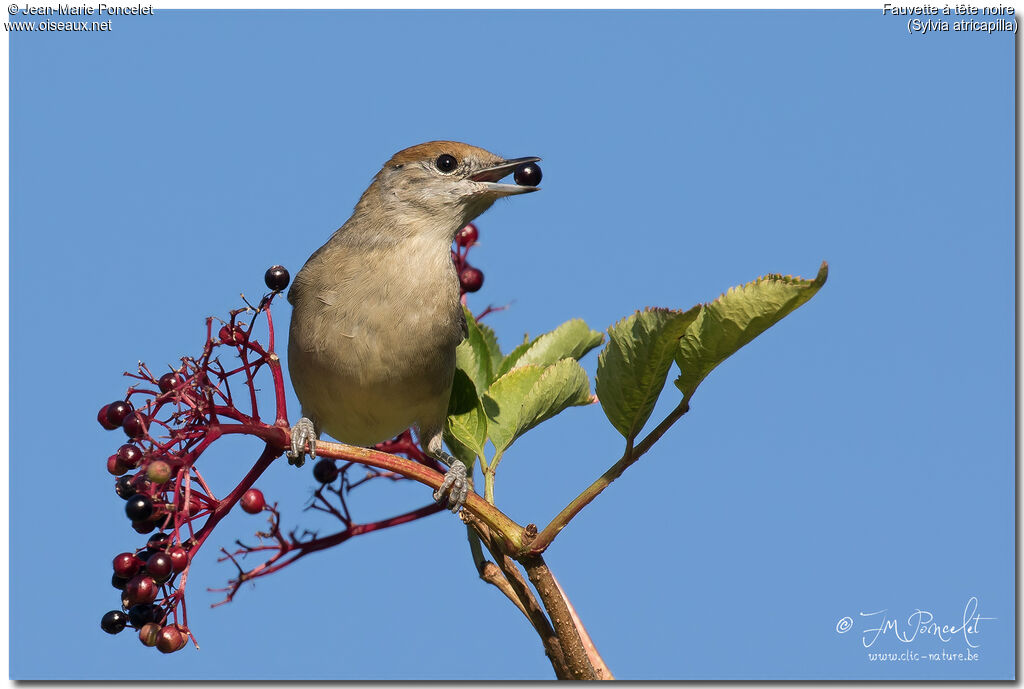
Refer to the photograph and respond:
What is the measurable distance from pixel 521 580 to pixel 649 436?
752 mm

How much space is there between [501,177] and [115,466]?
12.5 feet

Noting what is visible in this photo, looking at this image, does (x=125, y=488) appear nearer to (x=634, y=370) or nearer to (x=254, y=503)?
(x=254, y=503)

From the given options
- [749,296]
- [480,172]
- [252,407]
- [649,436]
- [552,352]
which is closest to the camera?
[749,296]

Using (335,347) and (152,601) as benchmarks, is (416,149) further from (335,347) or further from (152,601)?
(152,601)

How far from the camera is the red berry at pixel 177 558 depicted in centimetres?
401

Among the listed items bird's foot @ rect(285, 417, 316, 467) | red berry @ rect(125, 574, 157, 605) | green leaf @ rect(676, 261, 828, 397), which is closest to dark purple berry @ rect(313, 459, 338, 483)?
bird's foot @ rect(285, 417, 316, 467)

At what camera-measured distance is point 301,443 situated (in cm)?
476

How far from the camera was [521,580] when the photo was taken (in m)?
3.74

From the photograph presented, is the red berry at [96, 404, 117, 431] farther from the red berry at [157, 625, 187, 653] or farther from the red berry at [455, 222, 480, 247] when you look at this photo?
the red berry at [455, 222, 480, 247]

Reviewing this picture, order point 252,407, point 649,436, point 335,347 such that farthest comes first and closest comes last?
point 335,347
point 252,407
point 649,436

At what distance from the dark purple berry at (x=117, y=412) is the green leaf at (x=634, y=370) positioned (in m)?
2.14

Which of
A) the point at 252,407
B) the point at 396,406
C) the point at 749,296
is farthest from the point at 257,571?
the point at 749,296

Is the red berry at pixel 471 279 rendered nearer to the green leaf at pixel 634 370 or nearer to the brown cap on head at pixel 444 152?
the brown cap on head at pixel 444 152

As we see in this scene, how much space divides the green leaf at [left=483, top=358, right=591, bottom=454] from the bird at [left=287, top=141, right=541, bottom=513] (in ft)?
7.24
